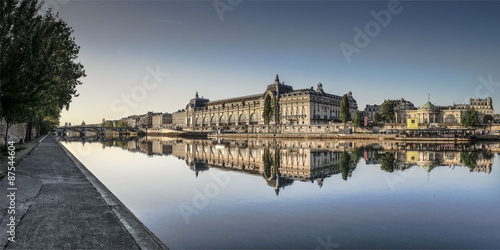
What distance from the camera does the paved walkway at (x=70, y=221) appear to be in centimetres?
651

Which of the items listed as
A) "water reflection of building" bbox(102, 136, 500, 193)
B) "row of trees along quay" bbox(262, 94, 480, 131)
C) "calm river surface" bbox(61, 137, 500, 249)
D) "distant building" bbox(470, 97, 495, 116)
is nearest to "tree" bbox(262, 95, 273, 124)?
"row of trees along quay" bbox(262, 94, 480, 131)

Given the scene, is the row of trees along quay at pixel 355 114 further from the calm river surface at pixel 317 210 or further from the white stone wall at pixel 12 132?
the calm river surface at pixel 317 210

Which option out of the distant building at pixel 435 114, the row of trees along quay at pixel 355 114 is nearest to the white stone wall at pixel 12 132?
the row of trees along quay at pixel 355 114

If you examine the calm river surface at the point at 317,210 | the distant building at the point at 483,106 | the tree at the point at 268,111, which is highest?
the distant building at the point at 483,106

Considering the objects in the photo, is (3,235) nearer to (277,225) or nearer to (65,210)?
(65,210)

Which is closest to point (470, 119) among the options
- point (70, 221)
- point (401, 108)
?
point (401, 108)

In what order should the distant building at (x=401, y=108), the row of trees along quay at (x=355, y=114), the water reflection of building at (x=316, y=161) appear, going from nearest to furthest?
the water reflection of building at (x=316, y=161), the row of trees along quay at (x=355, y=114), the distant building at (x=401, y=108)

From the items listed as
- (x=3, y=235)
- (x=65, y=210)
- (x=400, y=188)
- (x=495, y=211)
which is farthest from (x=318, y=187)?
(x=3, y=235)

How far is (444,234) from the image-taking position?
8773 mm

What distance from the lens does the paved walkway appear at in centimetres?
651

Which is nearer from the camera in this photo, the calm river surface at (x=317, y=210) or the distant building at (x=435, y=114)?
the calm river surface at (x=317, y=210)

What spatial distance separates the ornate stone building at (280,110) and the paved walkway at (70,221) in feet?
311

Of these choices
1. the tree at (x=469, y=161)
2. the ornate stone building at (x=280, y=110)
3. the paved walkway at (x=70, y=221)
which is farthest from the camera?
the ornate stone building at (x=280, y=110)

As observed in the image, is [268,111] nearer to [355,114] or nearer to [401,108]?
[355,114]
